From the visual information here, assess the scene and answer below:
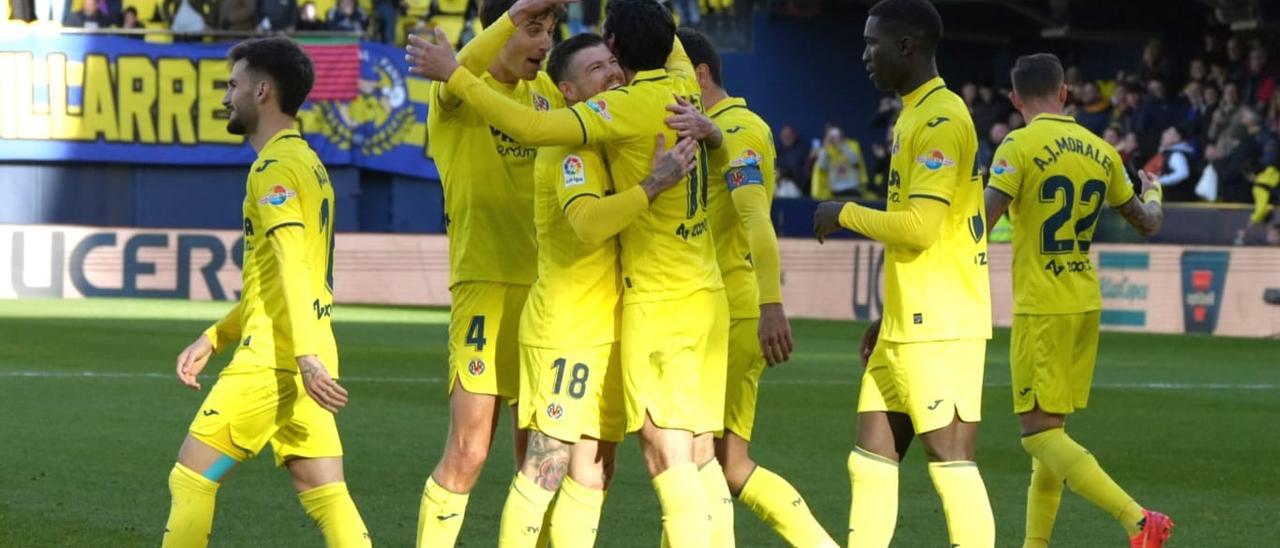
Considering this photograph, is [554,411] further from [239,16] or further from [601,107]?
[239,16]

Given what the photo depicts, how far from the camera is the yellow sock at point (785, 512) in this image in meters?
6.66

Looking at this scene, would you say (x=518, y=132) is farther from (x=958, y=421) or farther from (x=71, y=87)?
(x=71, y=87)

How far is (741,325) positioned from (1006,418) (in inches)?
271

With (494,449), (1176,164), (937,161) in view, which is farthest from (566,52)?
(1176,164)

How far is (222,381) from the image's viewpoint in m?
5.93

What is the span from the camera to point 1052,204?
25.1 ft

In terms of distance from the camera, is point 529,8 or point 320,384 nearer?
point 320,384

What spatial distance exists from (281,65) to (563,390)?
4.45 feet

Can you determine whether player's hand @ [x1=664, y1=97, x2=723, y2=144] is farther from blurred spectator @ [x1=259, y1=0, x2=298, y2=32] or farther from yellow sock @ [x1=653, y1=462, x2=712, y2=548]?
blurred spectator @ [x1=259, y1=0, x2=298, y2=32]

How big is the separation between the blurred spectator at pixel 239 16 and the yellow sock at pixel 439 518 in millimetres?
23773

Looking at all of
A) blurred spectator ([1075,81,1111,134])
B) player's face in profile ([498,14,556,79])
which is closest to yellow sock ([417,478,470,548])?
player's face in profile ([498,14,556,79])

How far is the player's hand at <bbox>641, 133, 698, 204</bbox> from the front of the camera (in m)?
5.76

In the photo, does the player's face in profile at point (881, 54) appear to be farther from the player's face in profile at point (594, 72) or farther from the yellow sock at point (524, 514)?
the yellow sock at point (524, 514)

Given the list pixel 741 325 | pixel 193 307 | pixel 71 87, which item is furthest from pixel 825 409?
pixel 71 87
